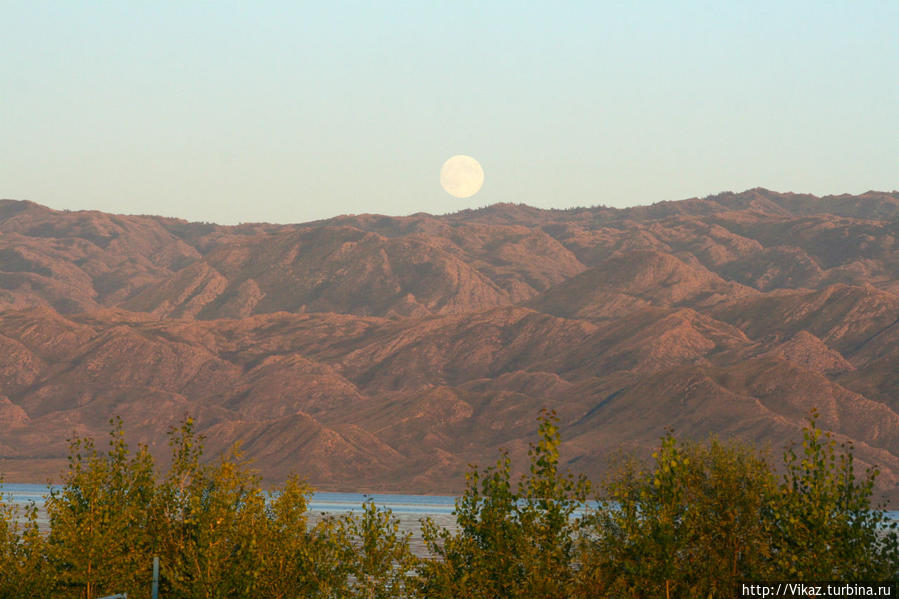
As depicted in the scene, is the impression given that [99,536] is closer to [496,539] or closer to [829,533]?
[496,539]

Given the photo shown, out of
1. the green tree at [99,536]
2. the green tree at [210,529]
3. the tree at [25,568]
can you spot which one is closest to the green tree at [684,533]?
the green tree at [210,529]

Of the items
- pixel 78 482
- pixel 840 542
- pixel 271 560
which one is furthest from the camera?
pixel 78 482

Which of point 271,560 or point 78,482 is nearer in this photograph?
point 271,560

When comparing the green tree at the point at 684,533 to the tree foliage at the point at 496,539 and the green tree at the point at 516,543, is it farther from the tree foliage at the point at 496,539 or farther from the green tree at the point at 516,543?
the green tree at the point at 516,543

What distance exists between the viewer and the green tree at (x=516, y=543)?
178 feet

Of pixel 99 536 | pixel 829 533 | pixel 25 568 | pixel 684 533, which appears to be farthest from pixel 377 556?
pixel 829 533

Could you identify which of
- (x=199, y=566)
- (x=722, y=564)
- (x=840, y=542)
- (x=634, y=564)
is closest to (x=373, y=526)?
(x=199, y=566)

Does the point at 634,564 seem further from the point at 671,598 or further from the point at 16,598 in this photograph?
the point at 16,598

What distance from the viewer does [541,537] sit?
184 feet

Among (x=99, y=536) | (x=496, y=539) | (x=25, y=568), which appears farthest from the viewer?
(x=25, y=568)

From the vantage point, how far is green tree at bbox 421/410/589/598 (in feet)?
178

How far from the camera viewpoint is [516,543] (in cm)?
5869

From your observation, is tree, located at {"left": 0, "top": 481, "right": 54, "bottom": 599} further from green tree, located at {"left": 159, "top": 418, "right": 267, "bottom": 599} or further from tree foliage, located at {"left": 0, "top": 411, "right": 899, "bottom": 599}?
green tree, located at {"left": 159, "top": 418, "right": 267, "bottom": 599}

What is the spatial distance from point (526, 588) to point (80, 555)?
22.4 meters
